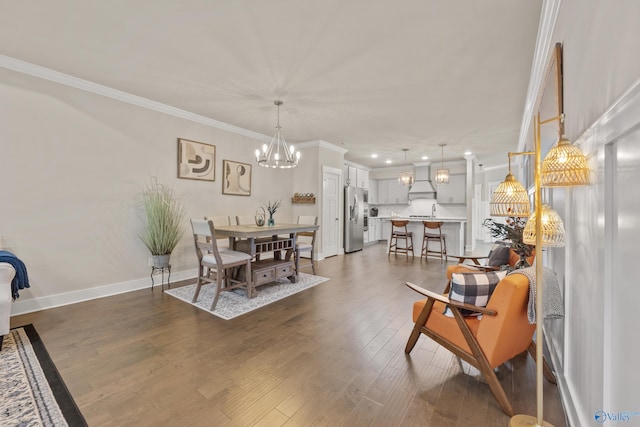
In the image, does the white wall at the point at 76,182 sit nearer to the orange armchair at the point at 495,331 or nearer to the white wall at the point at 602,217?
the orange armchair at the point at 495,331

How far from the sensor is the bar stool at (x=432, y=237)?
6090mm

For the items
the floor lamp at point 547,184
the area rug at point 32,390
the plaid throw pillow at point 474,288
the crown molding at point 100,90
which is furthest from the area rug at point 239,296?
the crown molding at point 100,90

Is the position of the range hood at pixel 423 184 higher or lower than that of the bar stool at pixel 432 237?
higher

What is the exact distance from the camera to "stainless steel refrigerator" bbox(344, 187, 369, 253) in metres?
6.86

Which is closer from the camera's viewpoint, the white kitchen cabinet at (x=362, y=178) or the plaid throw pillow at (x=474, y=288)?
the plaid throw pillow at (x=474, y=288)

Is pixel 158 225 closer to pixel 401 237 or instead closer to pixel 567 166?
pixel 567 166

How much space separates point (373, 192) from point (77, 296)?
818 cm

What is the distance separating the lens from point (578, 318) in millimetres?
1333

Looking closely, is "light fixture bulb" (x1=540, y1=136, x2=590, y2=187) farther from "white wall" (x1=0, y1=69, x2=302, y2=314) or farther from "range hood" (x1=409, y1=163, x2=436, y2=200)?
"range hood" (x1=409, y1=163, x2=436, y2=200)

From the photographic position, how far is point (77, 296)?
322 cm

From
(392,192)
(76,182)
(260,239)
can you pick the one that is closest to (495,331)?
(260,239)

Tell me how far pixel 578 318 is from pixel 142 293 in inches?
172

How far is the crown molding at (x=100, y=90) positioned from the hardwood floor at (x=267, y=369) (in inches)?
104

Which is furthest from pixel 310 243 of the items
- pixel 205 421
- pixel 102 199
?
pixel 205 421
